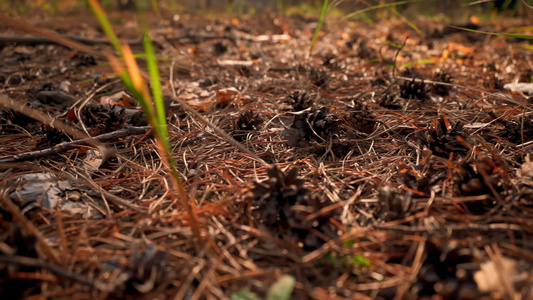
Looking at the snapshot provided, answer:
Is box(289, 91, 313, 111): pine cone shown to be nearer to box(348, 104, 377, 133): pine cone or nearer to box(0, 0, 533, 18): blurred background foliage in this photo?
box(348, 104, 377, 133): pine cone

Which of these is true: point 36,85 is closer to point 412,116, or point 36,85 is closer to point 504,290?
point 412,116

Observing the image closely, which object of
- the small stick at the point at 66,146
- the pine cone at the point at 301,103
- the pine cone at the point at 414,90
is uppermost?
the small stick at the point at 66,146

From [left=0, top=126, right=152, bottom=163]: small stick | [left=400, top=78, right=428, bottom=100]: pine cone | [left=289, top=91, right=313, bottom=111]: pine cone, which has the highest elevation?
[left=0, top=126, right=152, bottom=163]: small stick

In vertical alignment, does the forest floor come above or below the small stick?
below

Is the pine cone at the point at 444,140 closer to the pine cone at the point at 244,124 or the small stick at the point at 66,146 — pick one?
the pine cone at the point at 244,124

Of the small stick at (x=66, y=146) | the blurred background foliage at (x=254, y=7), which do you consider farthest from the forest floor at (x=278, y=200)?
the blurred background foliage at (x=254, y=7)

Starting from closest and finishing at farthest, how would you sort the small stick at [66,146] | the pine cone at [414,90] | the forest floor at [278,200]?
the forest floor at [278,200] → the small stick at [66,146] → the pine cone at [414,90]

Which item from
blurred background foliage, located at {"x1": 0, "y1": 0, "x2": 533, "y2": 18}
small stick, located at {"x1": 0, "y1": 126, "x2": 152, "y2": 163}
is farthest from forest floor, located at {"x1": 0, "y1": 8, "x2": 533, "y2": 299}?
blurred background foliage, located at {"x1": 0, "y1": 0, "x2": 533, "y2": 18}

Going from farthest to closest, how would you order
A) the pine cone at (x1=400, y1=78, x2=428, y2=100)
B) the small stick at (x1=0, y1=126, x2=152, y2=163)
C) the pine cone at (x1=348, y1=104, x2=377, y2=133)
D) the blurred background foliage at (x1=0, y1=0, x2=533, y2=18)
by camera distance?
the blurred background foliage at (x1=0, y1=0, x2=533, y2=18) → the pine cone at (x1=400, y1=78, x2=428, y2=100) → the pine cone at (x1=348, y1=104, x2=377, y2=133) → the small stick at (x1=0, y1=126, x2=152, y2=163)
